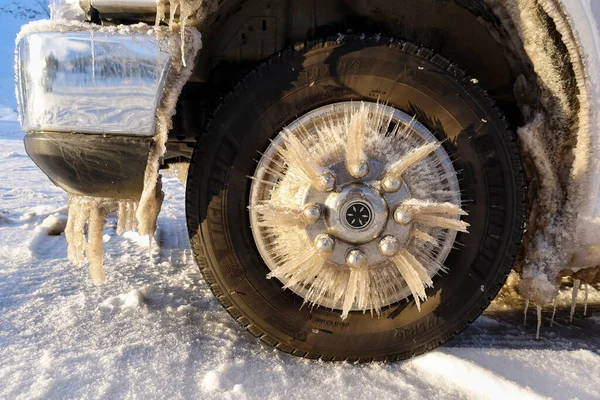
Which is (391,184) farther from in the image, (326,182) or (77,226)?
(77,226)

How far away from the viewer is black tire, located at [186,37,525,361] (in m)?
1.29

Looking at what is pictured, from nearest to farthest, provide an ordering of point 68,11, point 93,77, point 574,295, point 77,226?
point 93,77, point 68,11, point 77,226, point 574,295

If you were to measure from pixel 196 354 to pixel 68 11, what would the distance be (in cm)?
117

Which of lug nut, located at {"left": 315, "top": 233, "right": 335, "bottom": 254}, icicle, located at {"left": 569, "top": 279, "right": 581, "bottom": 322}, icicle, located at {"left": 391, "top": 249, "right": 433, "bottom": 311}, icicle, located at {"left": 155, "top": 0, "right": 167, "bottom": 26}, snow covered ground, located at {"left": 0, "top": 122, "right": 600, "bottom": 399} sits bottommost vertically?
snow covered ground, located at {"left": 0, "top": 122, "right": 600, "bottom": 399}

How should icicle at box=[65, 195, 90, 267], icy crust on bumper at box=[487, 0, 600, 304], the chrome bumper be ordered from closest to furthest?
the chrome bumper, icy crust on bumper at box=[487, 0, 600, 304], icicle at box=[65, 195, 90, 267]

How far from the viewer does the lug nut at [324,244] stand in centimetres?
123

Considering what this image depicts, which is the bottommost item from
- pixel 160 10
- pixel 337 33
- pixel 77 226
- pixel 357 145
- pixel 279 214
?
pixel 77 226

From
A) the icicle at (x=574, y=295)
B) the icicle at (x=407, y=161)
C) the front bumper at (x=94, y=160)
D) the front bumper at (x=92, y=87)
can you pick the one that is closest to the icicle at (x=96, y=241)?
the front bumper at (x=94, y=160)

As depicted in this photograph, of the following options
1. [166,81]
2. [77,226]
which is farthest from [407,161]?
[77,226]

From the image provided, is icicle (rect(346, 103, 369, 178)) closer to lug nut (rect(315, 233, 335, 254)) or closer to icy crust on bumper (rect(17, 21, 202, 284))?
lug nut (rect(315, 233, 335, 254))

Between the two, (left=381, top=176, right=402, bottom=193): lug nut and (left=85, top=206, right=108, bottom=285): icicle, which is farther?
(left=85, top=206, right=108, bottom=285): icicle

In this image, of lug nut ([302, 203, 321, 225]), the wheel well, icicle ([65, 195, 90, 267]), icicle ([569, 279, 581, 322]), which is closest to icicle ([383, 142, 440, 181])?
lug nut ([302, 203, 321, 225])

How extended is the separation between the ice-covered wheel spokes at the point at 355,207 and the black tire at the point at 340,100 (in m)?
0.05

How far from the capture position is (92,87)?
3.83 ft
